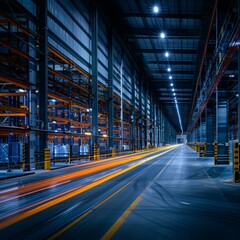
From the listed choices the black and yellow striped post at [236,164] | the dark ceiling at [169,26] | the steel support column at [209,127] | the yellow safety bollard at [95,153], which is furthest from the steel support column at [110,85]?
the black and yellow striped post at [236,164]

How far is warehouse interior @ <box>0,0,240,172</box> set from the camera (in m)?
20.9

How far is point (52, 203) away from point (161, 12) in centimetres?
3101

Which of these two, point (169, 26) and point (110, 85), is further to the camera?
point (110, 85)

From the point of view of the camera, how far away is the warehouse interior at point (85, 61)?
20891 millimetres

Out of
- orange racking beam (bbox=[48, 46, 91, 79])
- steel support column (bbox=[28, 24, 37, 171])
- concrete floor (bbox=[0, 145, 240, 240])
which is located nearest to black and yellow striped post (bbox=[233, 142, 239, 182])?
concrete floor (bbox=[0, 145, 240, 240])

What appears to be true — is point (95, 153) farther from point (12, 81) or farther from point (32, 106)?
point (12, 81)

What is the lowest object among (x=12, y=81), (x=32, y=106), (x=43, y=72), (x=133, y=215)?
(x=133, y=215)

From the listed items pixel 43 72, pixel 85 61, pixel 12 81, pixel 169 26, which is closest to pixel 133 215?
pixel 12 81

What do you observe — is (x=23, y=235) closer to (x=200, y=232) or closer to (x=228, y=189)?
(x=200, y=232)

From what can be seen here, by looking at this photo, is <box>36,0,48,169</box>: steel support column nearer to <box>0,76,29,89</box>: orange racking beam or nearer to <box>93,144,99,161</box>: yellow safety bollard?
<box>0,76,29,89</box>: orange racking beam

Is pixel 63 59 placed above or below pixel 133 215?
above

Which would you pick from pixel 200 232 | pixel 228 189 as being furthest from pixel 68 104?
pixel 200 232

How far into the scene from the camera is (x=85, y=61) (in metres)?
33.8

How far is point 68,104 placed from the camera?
2947cm
